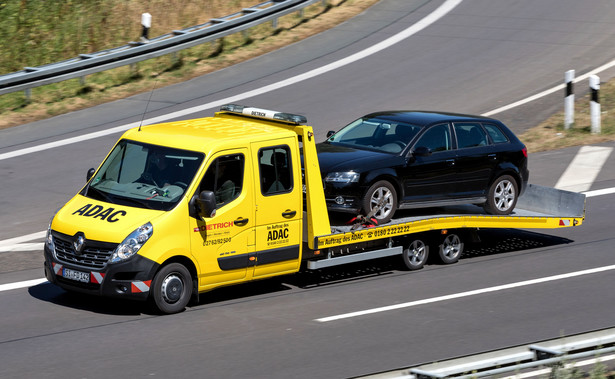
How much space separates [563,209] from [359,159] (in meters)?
3.60

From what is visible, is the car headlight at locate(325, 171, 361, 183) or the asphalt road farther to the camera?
the car headlight at locate(325, 171, 361, 183)

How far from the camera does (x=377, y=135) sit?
500 inches

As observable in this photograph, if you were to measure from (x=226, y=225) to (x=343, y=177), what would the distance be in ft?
6.30

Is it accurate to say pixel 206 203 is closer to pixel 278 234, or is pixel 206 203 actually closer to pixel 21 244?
pixel 278 234

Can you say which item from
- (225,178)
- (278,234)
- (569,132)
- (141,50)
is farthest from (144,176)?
(569,132)

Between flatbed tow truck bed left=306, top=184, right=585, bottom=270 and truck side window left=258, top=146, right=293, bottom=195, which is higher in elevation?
truck side window left=258, top=146, right=293, bottom=195

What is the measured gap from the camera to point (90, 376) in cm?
825

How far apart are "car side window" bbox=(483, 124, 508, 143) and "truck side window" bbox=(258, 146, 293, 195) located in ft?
12.0

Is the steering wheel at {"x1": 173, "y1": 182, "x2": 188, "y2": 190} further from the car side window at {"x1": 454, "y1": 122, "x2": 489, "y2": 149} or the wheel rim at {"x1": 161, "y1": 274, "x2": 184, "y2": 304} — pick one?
the car side window at {"x1": 454, "y1": 122, "x2": 489, "y2": 149}

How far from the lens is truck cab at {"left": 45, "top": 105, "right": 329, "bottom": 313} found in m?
9.83

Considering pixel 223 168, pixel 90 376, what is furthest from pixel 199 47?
pixel 90 376

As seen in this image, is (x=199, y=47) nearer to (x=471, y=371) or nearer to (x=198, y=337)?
(x=198, y=337)

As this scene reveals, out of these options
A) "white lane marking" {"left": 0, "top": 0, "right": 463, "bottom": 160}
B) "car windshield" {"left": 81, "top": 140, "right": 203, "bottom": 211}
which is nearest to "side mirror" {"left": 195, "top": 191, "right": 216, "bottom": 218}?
"car windshield" {"left": 81, "top": 140, "right": 203, "bottom": 211}

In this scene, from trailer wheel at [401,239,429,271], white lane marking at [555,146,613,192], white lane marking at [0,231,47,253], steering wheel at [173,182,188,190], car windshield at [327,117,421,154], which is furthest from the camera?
white lane marking at [555,146,613,192]
